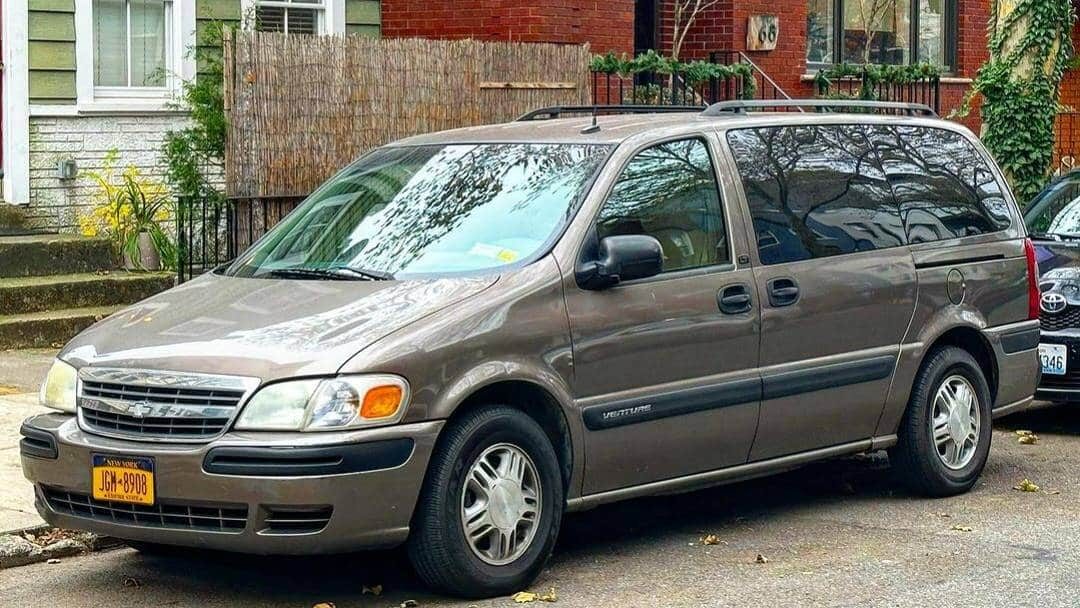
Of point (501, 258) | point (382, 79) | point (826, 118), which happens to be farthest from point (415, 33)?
point (501, 258)

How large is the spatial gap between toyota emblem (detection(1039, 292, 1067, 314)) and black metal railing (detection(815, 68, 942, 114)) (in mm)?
9248

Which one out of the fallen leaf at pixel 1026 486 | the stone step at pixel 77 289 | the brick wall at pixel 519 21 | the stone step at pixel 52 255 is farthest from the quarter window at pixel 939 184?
the brick wall at pixel 519 21

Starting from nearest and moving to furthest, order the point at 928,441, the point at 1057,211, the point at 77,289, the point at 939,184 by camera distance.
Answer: the point at 928,441
the point at 939,184
the point at 1057,211
the point at 77,289

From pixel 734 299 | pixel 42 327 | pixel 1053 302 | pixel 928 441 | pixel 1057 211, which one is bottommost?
pixel 928 441

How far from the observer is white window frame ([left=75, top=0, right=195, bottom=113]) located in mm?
14430

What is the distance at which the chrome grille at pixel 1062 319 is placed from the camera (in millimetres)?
10547

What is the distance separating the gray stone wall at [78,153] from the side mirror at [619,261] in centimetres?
831

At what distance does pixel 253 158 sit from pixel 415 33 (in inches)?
184

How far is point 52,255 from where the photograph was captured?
13609 millimetres

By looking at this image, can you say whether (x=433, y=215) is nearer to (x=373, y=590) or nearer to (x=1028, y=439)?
(x=373, y=590)

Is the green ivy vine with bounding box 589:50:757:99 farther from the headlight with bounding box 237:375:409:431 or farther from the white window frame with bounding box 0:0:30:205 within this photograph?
the headlight with bounding box 237:375:409:431

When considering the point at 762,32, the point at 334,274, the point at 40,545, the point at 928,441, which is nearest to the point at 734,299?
the point at 928,441

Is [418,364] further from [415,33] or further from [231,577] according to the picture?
[415,33]

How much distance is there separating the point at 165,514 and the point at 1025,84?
10538mm
